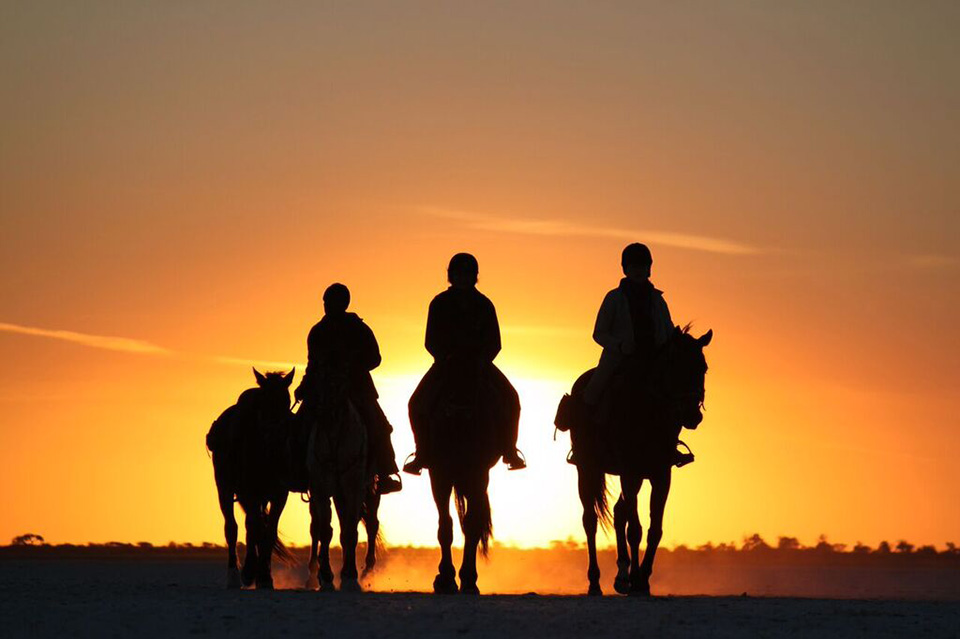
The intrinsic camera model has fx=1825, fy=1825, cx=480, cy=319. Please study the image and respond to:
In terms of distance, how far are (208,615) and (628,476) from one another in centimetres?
574

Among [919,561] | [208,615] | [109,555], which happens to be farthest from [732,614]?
[919,561]

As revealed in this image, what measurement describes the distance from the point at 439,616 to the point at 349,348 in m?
5.37

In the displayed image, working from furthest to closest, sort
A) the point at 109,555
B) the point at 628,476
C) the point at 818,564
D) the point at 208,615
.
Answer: the point at 818,564
the point at 109,555
the point at 628,476
the point at 208,615

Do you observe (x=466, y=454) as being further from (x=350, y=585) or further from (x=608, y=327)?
(x=608, y=327)

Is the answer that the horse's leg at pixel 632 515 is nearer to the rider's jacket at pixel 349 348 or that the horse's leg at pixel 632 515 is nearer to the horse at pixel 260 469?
the rider's jacket at pixel 349 348

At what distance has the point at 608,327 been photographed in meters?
20.1

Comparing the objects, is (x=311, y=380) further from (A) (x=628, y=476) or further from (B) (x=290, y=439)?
(A) (x=628, y=476)

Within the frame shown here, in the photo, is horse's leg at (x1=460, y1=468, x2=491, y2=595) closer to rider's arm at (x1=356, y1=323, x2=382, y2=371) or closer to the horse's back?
the horse's back

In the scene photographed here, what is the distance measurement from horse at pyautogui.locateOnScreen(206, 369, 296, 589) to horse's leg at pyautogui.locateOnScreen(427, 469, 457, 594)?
1.97 metres

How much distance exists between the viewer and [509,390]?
2002 cm

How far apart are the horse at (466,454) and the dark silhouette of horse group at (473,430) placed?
11mm

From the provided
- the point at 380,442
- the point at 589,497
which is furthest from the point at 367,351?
the point at 589,497

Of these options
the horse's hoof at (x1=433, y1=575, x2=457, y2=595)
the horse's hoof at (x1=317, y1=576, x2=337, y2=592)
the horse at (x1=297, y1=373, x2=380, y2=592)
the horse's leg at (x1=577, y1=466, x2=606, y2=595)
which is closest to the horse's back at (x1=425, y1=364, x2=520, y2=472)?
the horse at (x1=297, y1=373, x2=380, y2=592)

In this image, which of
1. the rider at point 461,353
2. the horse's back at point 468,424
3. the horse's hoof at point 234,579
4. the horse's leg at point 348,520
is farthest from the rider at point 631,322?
the horse's hoof at point 234,579
